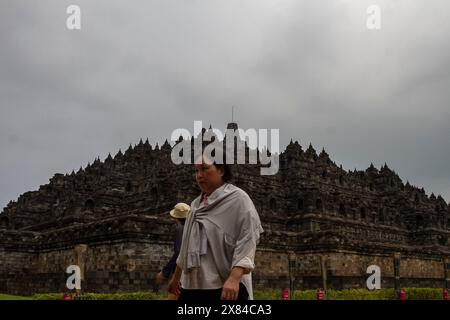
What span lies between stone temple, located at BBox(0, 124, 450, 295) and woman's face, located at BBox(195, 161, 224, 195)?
15353mm

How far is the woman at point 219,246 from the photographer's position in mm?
4148

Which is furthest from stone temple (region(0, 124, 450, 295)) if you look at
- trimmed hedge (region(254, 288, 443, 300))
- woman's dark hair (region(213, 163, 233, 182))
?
woman's dark hair (region(213, 163, 233, 182))

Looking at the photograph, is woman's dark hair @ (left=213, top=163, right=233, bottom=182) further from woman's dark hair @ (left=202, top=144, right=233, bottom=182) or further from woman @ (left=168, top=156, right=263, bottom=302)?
woman @ (left=168, top=156, right=263, bottom=302)

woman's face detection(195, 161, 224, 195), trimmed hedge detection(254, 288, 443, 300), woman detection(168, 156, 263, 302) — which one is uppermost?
woman's face detection(195, 161, 224, 195)

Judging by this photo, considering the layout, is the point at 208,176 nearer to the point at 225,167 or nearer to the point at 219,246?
the point at 225,167

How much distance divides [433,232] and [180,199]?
26085 millimetres

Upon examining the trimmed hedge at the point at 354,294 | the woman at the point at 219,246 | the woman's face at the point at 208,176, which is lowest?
the trimmed hedge at the point at 354,294

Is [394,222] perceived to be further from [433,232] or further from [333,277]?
[333,277]

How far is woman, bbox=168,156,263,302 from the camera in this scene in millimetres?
4148

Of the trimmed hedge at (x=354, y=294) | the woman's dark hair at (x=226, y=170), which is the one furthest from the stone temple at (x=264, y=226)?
the woman's dark hair at (x=226, y=170)

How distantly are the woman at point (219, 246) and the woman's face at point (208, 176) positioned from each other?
9 centimetres

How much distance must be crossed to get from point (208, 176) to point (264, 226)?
31.6 metres

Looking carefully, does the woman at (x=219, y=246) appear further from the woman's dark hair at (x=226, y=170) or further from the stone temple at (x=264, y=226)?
the stone temple at (x=264, y=226)
